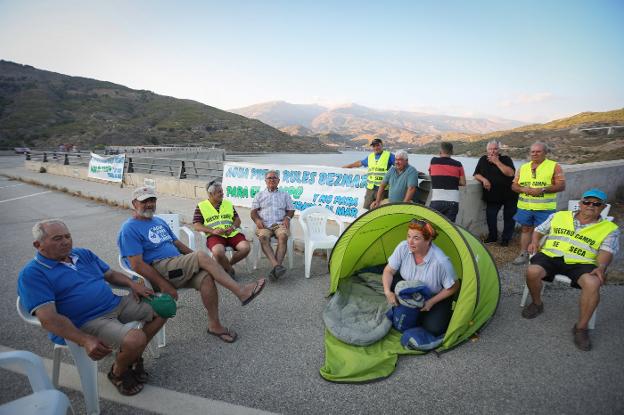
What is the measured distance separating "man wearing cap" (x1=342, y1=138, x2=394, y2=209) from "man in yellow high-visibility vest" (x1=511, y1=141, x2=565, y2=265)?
2004 millimetres

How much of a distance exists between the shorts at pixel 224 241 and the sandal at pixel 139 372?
1.90 m

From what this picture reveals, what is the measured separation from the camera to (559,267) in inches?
139

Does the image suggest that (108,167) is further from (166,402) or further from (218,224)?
(166,402)

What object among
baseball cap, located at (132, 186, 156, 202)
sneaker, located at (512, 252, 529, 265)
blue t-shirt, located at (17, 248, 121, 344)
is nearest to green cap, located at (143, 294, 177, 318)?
blue t-shirt, located at (17, 248, 121, 344)

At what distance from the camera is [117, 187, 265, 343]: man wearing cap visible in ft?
10.7

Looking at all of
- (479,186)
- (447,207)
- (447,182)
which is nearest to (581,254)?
(447,207)

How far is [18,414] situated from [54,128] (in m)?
70.7

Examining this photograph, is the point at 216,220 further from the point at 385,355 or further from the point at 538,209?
the point at 538,209

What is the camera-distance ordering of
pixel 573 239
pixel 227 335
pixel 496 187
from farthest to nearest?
1. pixel 496 187
2. pixel 573 239
3. pixel 227 335

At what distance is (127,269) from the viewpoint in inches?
137

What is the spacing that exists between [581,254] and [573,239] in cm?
17

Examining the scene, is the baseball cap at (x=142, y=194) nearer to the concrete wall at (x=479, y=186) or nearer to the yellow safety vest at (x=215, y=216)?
the yellow safety vest at (x=215, y=216)

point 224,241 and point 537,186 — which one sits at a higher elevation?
point 537,186

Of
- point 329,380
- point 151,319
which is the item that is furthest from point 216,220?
point 329,380
